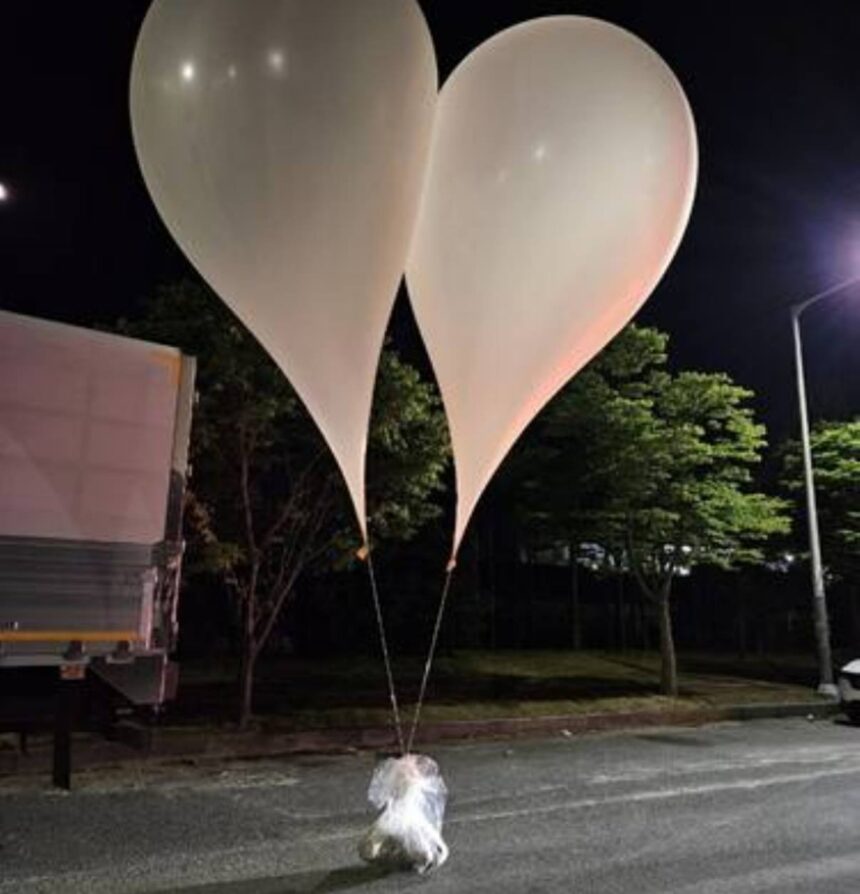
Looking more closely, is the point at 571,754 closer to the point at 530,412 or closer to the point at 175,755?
the point at 175,755

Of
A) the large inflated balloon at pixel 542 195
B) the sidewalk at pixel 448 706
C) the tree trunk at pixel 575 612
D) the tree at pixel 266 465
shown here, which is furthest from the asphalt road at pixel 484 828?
the tree trunk at pixel 575 612

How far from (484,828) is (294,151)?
5.11 metres

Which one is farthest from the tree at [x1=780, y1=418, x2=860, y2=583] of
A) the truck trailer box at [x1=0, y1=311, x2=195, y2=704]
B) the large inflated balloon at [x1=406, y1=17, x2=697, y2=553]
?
the large inflated balloon at [x1=406, y1=17, x2=697, y2=553]

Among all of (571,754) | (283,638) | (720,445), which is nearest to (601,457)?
(720,445)

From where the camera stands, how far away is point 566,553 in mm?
26125

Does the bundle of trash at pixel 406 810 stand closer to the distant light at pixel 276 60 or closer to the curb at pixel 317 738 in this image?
the distant light at pixel 276 60

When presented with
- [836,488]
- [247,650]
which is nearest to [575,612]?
[836,488]

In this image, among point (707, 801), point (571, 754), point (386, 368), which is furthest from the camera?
point (386, 368)

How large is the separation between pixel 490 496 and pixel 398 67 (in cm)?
1699

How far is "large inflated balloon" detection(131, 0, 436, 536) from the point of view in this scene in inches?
194

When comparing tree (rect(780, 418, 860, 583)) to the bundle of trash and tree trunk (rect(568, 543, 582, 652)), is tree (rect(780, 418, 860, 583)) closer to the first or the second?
tree trunk (rect(568, 543, 582, 652))

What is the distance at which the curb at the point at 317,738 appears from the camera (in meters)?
10.2

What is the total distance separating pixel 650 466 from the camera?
17016mm

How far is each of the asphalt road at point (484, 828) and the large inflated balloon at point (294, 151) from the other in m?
3.11
